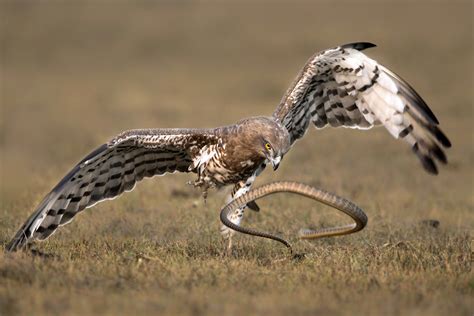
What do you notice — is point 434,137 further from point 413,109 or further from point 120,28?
point 120,28

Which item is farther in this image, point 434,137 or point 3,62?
point 3,62

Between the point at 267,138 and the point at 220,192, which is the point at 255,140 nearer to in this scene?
the point at 267,138

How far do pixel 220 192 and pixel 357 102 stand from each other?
182cm

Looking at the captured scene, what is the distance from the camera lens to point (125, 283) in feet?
21.6

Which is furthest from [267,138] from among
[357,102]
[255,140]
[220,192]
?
[357,102]

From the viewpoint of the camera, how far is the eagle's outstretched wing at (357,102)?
8742 millimetres

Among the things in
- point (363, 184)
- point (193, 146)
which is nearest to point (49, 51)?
point (363, 184)

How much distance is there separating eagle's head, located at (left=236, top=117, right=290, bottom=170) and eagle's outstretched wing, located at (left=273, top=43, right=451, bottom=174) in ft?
2.39

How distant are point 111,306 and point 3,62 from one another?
27146 mm

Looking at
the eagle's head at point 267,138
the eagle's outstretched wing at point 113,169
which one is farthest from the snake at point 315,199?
the eagle's outstretched wing at point 113,169

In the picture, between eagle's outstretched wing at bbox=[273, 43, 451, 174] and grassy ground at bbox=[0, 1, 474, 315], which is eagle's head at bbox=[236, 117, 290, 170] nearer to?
eagle's outstretched wing at bbox=[273, 43, 451, 174]

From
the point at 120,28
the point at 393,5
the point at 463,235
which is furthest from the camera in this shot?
the point at 393,5

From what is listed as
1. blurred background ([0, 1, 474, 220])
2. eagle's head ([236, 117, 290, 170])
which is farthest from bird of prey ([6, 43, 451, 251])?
blurred background ([0, 1, 474, 220])

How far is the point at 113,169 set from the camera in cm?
880
